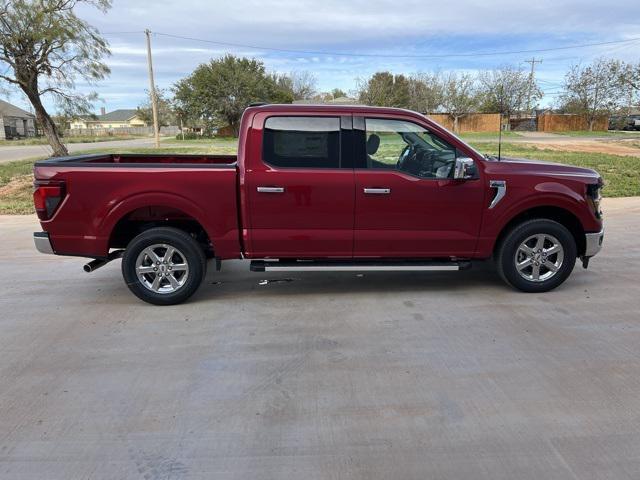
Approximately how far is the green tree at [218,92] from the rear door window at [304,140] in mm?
50578

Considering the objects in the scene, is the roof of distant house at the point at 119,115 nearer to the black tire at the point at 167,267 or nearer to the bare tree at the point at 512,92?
the bare tree at the point at 512,92

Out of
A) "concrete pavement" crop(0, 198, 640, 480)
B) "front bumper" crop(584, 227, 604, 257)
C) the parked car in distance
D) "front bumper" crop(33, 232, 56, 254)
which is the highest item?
the parked car in distance

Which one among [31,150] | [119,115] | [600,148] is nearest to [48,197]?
[600,148]

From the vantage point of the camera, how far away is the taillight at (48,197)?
4.93 m

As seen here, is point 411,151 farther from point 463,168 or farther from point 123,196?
point 123,196

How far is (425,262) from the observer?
5.40m

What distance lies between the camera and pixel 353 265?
5309 millimetres

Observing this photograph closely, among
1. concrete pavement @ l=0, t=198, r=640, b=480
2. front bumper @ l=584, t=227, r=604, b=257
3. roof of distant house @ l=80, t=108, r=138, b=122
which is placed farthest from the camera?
roof of distant house @ l=80, t=108, r=138, b=122

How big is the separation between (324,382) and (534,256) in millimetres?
2939

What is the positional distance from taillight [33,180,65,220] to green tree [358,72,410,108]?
4943 centimetres

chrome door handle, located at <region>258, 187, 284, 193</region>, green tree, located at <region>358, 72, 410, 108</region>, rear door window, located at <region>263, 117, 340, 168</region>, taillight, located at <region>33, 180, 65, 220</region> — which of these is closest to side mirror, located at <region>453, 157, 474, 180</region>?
rear door window, located at <region>263, 117, 340, 168</region>

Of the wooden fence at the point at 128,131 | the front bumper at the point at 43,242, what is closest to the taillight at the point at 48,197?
the front bumper at the point at 43,242

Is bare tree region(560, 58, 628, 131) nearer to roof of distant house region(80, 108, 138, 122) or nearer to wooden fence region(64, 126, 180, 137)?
wooden fence region(64, 126, 180, 137)

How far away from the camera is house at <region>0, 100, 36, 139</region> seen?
6857 cm
